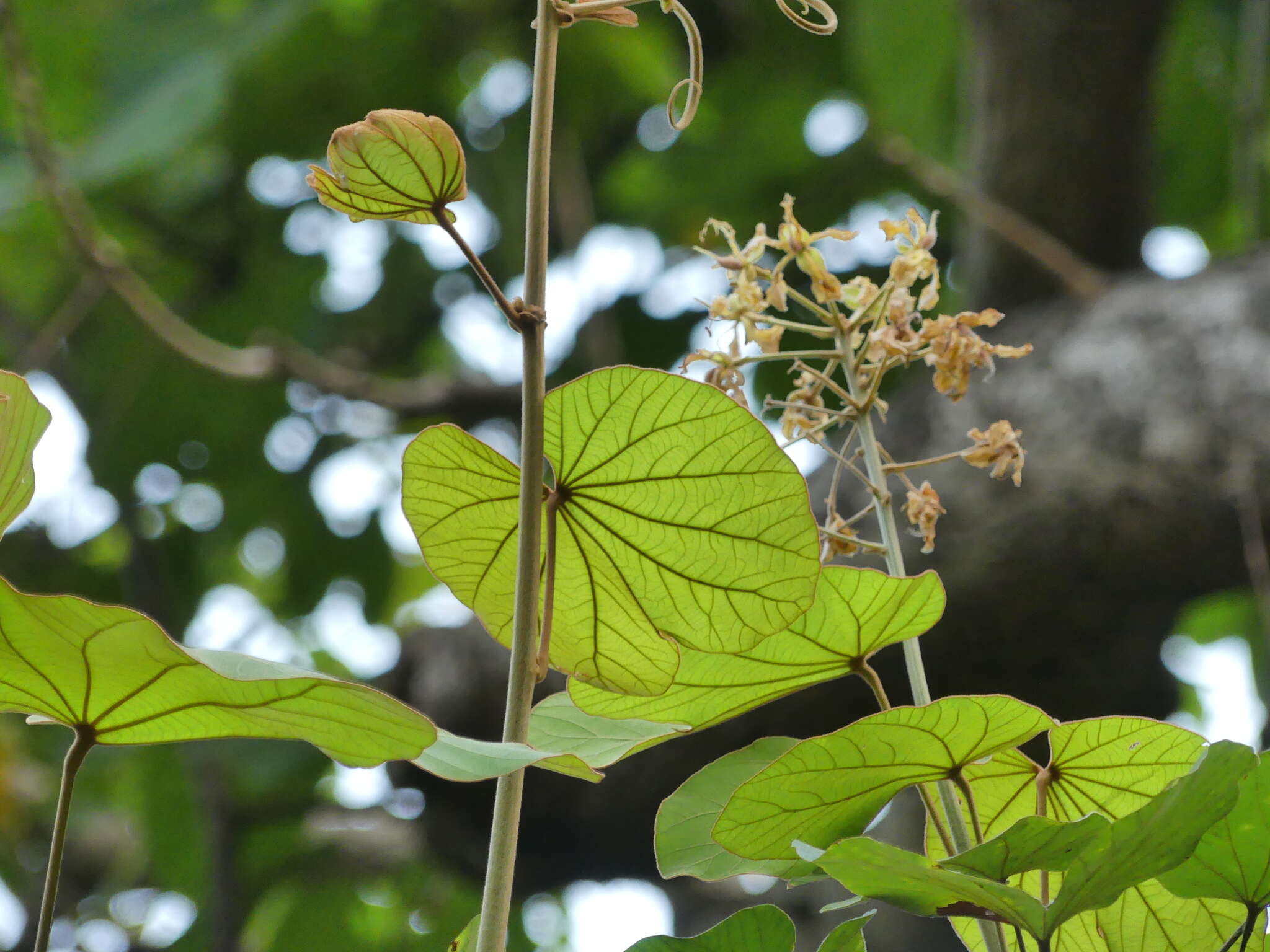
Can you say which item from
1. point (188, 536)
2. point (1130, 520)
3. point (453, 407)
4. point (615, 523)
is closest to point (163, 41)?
point (453, 407)

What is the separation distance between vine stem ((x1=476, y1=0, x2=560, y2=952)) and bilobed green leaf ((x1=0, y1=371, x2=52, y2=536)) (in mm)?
102

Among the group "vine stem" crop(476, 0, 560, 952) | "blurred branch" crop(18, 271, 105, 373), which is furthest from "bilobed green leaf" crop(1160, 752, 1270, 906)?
"blurred branch" crop(18, 271, 105, 373)

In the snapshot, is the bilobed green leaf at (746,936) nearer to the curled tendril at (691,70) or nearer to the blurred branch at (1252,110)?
the curled tendril at (691,70)

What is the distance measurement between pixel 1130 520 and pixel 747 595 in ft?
2.62

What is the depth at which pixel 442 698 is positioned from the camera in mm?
1139

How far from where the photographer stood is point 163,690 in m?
0.19

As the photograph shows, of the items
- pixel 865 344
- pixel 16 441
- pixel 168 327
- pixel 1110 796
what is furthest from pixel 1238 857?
pixel 168 327

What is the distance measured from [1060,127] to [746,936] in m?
1.01

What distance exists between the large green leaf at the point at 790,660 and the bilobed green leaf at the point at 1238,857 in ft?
0.20

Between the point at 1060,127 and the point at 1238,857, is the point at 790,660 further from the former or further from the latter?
the point at 1060,127

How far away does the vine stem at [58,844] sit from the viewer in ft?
0.62

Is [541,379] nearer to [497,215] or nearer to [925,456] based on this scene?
[925,456]

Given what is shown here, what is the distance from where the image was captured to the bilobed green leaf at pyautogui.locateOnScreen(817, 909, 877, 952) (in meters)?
0.22

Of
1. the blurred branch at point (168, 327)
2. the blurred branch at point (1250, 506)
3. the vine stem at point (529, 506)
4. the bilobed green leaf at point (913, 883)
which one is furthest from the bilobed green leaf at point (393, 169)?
the blurred branch at point (1250, 506)
